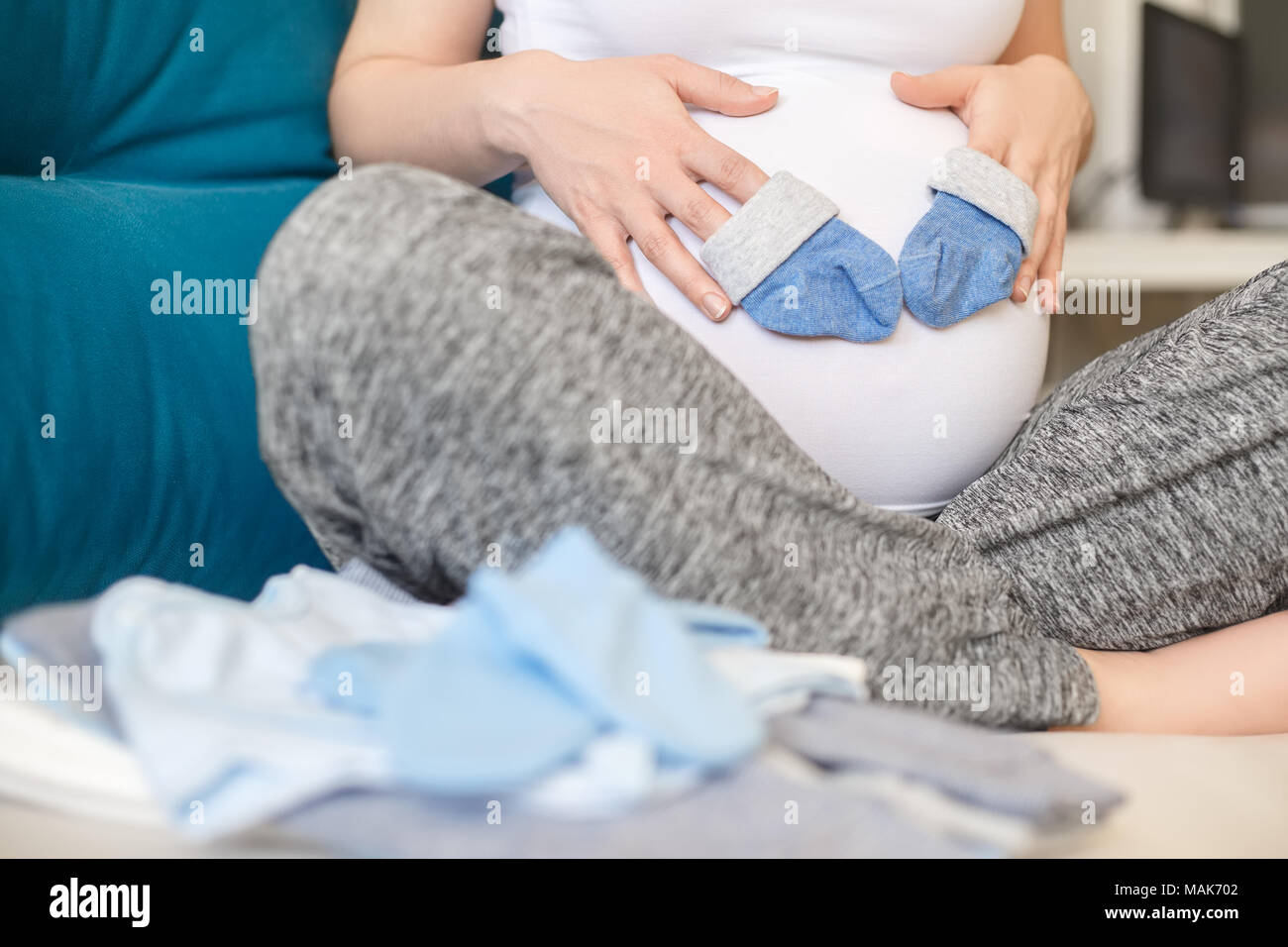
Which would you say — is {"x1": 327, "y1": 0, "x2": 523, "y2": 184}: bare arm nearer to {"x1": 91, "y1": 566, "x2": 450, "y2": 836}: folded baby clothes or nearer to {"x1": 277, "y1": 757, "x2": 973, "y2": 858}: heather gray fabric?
{"x1": 91, "y1": 566, "x2": 450, "y2": 836}: folded baby clothes

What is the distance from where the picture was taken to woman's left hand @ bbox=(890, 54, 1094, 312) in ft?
2.47

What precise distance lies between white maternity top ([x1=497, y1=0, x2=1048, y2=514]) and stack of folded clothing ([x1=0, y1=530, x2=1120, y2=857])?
10.1 inches

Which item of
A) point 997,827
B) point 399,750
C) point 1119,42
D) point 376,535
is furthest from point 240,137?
point 1119,42

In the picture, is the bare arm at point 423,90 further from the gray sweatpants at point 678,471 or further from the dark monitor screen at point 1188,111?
the dark monitor screen at point 1188,111

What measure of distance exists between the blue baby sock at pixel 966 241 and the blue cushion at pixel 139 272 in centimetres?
45

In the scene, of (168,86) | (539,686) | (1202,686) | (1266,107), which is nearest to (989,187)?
(1202,686)

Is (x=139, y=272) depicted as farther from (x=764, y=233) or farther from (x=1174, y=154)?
(x=1174, y=154)

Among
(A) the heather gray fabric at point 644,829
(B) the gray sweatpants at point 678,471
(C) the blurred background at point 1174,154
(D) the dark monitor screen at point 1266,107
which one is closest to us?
(A) the heather gray fabric at point 644,829

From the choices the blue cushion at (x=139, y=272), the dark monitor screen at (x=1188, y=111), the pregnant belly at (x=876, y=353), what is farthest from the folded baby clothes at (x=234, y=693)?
the dark monitor screen at (x=1188, y=111)

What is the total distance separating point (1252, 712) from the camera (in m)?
0.61

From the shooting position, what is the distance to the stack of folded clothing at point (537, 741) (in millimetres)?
362

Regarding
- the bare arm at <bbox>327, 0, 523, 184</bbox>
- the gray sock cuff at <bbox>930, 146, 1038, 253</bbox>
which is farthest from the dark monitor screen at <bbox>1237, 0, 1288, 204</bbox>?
the bare arm at <bbox>327, 0, 523, 184</bbox>

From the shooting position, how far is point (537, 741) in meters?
0.36
